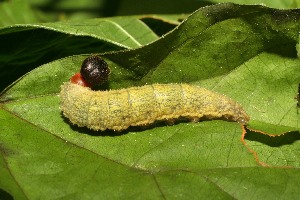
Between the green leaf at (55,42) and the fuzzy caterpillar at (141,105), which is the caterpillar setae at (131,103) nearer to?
the fuzzy caterpillar at (141,105)

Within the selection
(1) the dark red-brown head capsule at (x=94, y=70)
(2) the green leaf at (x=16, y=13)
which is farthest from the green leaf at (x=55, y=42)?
(2) the green leaf at (x=16, y=13)

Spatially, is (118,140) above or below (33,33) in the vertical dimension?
below

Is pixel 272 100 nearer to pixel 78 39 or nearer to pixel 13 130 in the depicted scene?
pixel 78 39

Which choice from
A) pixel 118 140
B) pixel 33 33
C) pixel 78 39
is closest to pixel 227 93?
pixel 118 140

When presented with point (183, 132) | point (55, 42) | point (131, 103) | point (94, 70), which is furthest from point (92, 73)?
point (183, 132)

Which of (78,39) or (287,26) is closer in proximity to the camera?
(287,26)

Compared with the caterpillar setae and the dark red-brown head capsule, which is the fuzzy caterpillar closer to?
the caterpillar setae

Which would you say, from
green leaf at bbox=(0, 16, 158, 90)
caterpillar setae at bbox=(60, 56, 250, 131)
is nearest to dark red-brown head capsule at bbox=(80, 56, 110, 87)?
caterpillar setae at bbox=(60, 56, 250, 131)

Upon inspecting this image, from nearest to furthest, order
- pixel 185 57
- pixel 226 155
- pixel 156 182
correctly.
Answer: pixel 156 182, pixel 226 155, pixel 185 57
